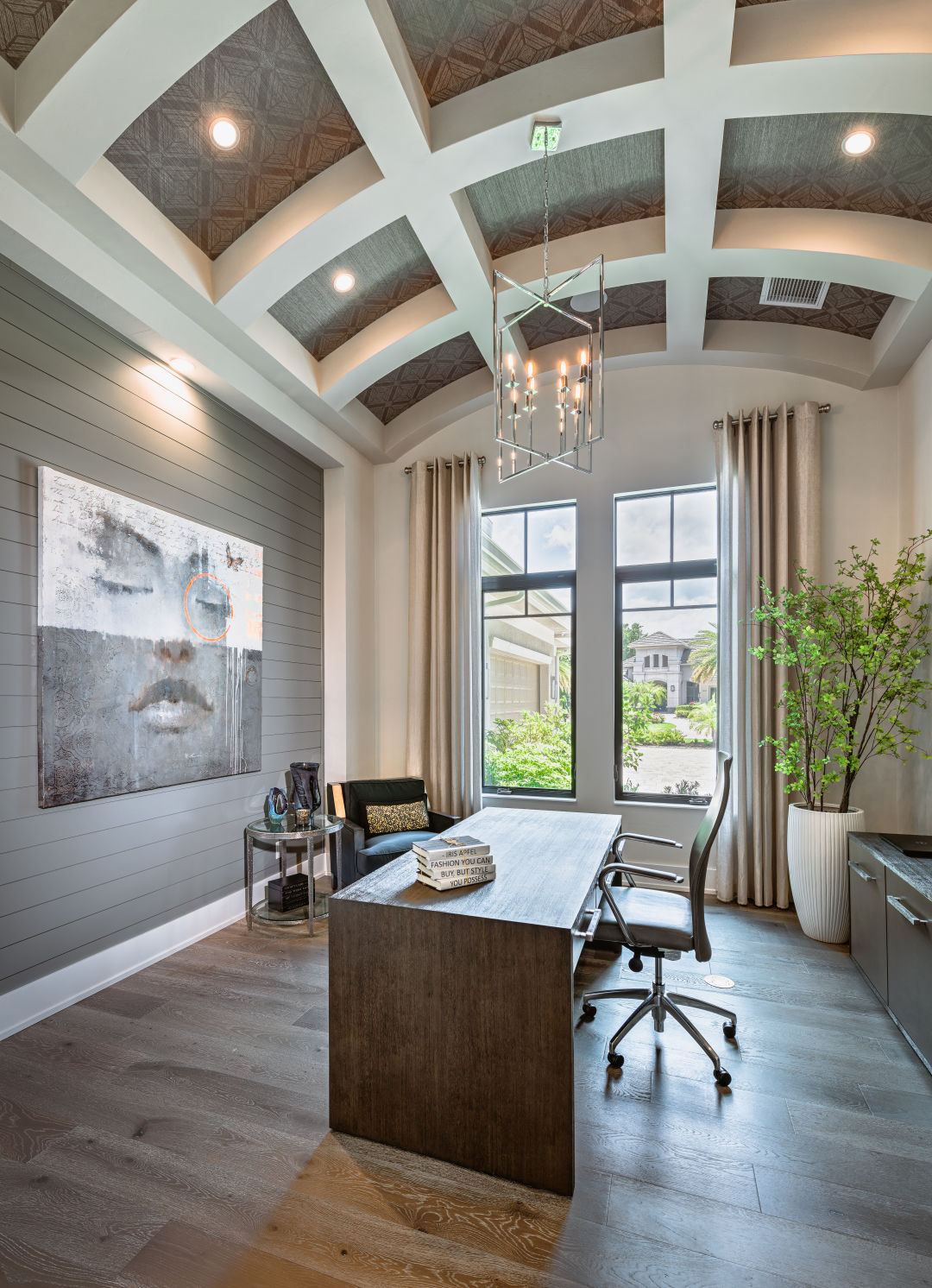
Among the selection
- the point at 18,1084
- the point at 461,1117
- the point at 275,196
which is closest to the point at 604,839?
the point at 461,1117

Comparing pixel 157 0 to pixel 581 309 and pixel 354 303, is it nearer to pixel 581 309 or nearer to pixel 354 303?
pixel 354 303

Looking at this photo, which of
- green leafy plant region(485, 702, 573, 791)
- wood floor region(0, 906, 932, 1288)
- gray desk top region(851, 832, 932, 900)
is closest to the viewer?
wood floor region(0, 906, 932, 1288)

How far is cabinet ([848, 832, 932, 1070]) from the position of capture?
2420mm

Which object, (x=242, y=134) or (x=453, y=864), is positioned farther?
(x=242, y=134)

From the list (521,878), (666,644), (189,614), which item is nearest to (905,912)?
(521,878)

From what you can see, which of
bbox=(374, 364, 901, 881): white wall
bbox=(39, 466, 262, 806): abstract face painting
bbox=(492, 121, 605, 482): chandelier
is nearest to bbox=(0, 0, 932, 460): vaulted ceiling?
bbox=(492, 121, 605, 482): chandelier

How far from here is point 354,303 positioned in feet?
13.2

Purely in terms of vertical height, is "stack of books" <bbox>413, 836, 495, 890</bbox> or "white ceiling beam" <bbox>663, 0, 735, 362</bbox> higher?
"white ceiling beam" <bbox>663, 0, 735, 362</bbox>

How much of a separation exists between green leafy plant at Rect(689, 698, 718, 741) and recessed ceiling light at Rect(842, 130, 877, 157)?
9.96ft

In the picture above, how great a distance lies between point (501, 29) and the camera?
2.54m

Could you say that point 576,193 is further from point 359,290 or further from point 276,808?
point 276,808

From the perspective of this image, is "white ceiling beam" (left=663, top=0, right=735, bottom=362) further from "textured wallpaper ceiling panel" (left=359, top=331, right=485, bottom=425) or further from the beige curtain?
"textured wallpaper ceiling panel" (left=359, top=331, right=485, bottom=425)

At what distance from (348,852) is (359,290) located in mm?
3430

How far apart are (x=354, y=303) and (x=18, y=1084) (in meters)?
4.10
